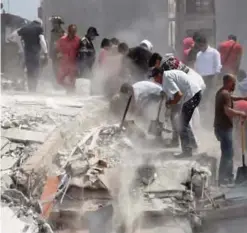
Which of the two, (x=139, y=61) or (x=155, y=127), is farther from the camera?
(x=139, y=61)

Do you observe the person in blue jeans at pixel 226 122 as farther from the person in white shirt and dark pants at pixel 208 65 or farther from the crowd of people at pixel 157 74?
the person in white shirt and dark pants at pixel 208 65

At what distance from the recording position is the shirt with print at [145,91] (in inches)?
395

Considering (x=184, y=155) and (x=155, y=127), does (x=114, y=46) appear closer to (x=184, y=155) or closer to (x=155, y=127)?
(x=155, y=127)

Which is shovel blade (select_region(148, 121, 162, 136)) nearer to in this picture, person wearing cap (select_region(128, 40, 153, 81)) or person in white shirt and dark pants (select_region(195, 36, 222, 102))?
person wearing cap (select_region(128, 40, 153, 81))

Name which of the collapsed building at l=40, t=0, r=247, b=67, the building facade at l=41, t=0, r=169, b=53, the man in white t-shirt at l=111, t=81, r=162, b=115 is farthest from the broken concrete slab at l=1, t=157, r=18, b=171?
the building facade at l=41, t=0, r=169, b=53

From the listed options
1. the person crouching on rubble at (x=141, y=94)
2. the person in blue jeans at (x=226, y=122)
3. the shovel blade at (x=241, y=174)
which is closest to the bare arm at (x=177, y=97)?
the person in blue jeans at (x=226, y=122)

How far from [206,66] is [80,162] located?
14.5 ft

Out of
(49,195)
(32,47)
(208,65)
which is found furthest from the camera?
(32,47)

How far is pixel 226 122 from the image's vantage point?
9.21m

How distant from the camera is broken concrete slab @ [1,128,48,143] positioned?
345 inches

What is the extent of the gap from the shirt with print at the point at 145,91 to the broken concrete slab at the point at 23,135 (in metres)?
1.55

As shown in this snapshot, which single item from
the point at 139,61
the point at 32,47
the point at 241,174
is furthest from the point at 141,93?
the point at 32,47

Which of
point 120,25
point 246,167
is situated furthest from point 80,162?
point 120,25

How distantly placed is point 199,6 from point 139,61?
46.2ft
